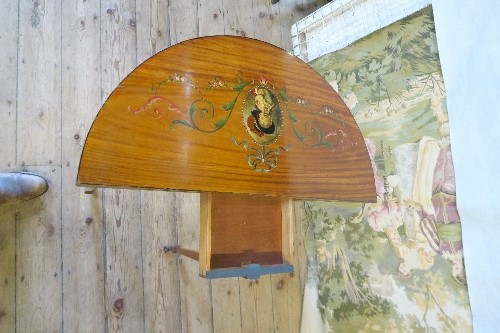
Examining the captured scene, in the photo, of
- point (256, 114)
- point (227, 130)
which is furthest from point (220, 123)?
point (256, 114)

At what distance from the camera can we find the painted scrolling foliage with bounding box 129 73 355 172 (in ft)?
3.74

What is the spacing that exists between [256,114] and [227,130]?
0.39 feet

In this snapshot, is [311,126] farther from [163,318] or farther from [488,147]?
[163,318]

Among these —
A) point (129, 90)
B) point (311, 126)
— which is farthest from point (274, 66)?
point (129, 90)

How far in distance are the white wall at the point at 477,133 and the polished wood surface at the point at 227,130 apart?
399mm

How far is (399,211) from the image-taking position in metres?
1.80

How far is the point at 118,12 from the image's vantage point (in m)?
1.93

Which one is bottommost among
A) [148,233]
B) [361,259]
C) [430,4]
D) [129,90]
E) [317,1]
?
[361,259]

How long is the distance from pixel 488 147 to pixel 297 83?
0.71 m

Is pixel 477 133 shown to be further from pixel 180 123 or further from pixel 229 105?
pixel 180 123

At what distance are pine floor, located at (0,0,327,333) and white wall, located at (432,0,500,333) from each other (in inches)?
37.8

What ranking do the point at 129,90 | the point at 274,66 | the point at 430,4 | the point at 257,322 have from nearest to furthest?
the point at 129,90, the point at 274,66, the point at 430,4, the point at 257,322

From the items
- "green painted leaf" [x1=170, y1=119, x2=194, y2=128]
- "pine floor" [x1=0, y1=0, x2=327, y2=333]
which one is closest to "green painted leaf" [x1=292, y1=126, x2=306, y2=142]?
"green painted leaf" [x1=170, y1=119, x2=194, y2=128]

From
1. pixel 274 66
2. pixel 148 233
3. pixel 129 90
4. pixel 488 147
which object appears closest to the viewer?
pixel 129 90
